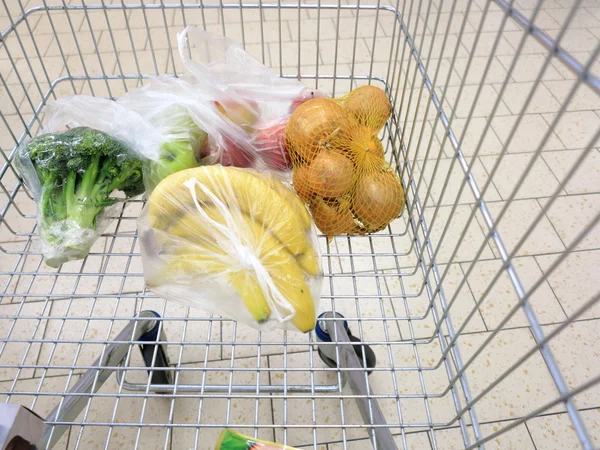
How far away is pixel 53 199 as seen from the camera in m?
0.62

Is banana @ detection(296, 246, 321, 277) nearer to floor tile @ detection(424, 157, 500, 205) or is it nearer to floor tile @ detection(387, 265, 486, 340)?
floor tile @ detection(387, 265, 486, 340)

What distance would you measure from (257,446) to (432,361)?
2.01ft

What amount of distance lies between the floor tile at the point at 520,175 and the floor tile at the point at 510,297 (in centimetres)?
23

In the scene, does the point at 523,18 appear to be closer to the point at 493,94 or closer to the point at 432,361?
the point at 432,361

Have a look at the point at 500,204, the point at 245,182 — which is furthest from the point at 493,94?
the point at 245,182

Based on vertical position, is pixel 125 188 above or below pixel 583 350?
above

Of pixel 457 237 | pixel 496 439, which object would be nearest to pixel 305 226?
pixel 496 439

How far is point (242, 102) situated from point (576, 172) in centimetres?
109

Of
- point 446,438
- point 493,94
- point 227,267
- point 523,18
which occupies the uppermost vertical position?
point 523,18

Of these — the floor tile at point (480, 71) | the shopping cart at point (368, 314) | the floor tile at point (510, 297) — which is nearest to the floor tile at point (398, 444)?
the shopping cart at point (368, 314)

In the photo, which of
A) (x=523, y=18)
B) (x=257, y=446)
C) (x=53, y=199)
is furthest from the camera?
(x=53, y=199)

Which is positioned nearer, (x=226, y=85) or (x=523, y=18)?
(x=523, y=18)

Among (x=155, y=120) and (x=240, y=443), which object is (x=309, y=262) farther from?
(x=155, y=120)

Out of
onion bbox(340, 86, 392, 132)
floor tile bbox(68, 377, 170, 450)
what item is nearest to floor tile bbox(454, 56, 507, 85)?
onion bbox(340, 86, 392, 132)
